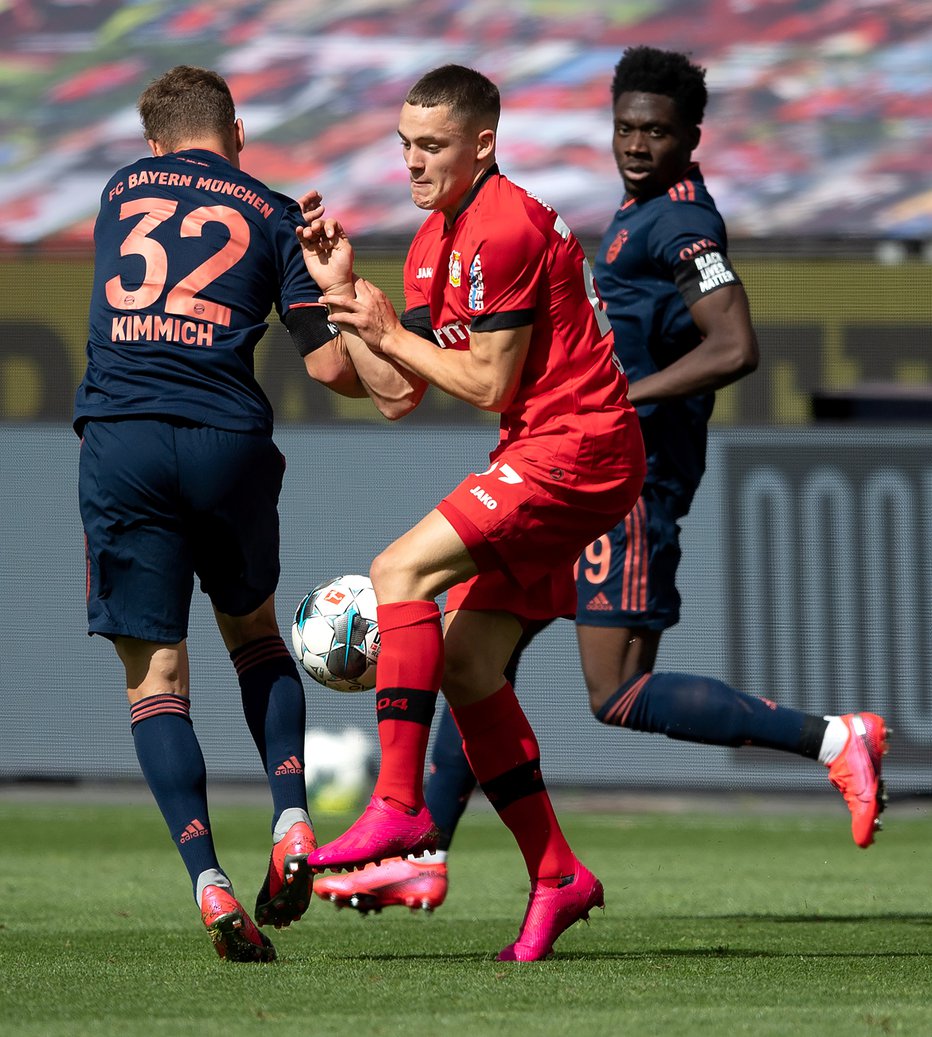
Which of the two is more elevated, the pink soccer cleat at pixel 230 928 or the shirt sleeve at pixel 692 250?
the shirt sleeve at pixel 692 250

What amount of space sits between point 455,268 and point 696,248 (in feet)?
4.68

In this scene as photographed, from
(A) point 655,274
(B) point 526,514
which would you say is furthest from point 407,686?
(A) point 655,274

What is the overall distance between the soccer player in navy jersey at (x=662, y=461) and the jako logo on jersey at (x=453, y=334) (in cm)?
98

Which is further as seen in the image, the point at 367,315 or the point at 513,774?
the point at 513,774

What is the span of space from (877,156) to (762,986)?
40.2ft

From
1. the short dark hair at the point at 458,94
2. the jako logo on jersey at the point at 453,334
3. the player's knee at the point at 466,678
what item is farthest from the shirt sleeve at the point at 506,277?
the player's knee at the point at 466,678

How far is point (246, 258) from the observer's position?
185 inches

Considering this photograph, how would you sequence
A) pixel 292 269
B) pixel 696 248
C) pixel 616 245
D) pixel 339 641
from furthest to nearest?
pixel 616 245 → pixel 696 248 → pixel 339 641 → pixel 292 269

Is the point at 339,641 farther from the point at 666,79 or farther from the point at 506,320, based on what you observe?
the point at 666,79

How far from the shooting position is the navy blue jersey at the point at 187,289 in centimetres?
455

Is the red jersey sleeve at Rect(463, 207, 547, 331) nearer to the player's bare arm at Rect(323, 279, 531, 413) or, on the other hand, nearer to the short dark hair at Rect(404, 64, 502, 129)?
the player's bare arm at Rect(323, 279, 531, 413)

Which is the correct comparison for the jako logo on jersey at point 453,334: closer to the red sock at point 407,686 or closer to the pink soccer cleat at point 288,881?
the red sock at point 407,686

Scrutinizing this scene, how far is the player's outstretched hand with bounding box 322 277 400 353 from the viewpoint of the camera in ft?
14.8

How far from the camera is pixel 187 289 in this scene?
460 cm
